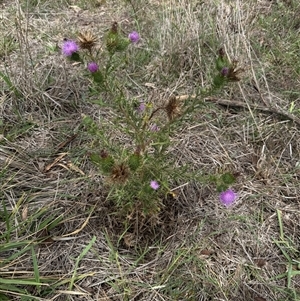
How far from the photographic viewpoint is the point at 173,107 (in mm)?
1307

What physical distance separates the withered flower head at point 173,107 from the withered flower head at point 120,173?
0.26 meters

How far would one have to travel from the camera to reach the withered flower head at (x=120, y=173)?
1.17 meters

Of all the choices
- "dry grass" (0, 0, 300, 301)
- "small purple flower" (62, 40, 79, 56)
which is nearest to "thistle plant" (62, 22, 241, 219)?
"small purple flower" (62, 40, 79, 56)

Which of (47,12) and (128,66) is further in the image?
(47,12)

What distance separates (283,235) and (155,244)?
51 centimetres

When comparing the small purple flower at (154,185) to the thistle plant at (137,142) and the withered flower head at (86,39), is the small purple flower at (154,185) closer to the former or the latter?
the thistle plant at (137,142)

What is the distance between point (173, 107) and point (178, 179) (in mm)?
427

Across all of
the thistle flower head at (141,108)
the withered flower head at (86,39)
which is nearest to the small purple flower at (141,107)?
the thistle flower head at (141,108)

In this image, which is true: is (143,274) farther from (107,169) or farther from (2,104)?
(2,104)

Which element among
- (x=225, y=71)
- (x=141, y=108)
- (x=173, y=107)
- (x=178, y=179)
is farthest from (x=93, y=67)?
(x=178, y=179)

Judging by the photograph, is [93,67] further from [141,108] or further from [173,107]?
[141,108]

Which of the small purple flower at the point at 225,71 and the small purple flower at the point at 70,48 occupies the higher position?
the small purple flower at the point at 70,48

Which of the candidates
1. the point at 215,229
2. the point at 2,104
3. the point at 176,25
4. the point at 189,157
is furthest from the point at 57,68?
the point at 215,229

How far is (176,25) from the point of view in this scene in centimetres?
224
